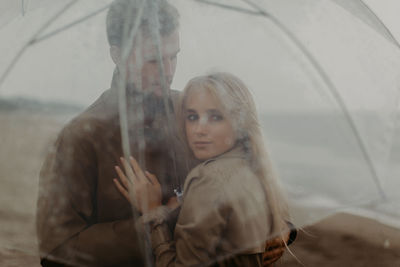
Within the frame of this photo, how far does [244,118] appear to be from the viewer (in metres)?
1.91

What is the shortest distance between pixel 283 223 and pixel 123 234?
685 mm

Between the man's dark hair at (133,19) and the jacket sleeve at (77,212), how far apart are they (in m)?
0.42

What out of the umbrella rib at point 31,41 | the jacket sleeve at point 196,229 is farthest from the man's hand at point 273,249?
the umbrella rib at point 31,41

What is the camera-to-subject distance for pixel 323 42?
219 centimetres

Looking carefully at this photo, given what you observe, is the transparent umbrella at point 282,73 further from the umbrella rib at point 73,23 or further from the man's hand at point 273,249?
the man's hand at point 273,249

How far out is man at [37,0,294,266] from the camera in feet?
6.14

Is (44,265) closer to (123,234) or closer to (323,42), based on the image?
(123,234)

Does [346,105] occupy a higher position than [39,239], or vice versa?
[346,105]

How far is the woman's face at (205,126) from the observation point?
1846 millimetres

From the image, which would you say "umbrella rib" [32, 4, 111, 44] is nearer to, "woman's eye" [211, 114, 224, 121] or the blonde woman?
the blonde woman

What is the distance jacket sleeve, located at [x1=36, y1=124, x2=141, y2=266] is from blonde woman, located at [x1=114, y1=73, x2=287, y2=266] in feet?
0.40

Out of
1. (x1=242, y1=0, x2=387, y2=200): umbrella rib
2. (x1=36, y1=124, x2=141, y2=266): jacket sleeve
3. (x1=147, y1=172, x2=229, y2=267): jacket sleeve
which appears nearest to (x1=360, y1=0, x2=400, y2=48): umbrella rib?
(x1=242, y1=0, x2=387, y2=200): umbrella rib

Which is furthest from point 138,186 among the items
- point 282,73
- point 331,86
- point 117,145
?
point 331,86

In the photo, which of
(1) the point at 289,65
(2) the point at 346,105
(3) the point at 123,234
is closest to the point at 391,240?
(2) the point at 346,105
